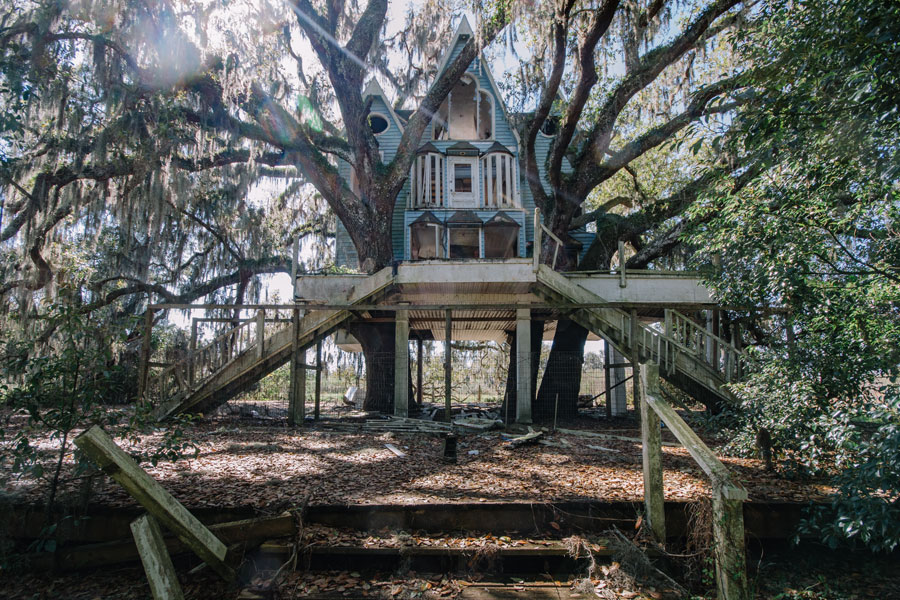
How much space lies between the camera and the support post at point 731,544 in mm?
3537

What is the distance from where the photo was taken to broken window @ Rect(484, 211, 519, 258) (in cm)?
1659

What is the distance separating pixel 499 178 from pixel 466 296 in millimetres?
5526

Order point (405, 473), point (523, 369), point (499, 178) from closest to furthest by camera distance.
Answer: point (405, 473) → point (523, 369) → point (499, 178)

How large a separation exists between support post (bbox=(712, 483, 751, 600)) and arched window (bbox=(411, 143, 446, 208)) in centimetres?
1454

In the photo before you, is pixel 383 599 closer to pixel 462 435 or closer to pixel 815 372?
pixel 815 372

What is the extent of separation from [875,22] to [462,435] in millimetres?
8350

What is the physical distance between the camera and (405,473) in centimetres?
656

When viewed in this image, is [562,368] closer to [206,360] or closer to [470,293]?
[470,293]

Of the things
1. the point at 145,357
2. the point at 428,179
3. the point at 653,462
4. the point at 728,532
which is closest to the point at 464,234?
the point at 428,179

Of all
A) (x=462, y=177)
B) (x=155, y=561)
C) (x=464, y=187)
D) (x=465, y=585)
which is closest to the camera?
(x=155, y=561)

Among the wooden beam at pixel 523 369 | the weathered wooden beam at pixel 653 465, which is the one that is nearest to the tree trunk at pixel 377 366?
the wooden beam at pixel 523 369

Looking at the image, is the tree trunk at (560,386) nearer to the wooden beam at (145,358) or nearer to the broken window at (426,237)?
the broken window at (426,237)

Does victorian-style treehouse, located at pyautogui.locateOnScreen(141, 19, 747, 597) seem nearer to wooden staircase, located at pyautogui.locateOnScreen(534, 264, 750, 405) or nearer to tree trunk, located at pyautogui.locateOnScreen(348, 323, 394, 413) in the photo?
wooden staircase, located at pyautogui.locateOnScreen(534, 264, 750, 405)

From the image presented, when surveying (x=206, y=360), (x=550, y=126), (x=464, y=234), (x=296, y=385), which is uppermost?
(x=550, y=126)
